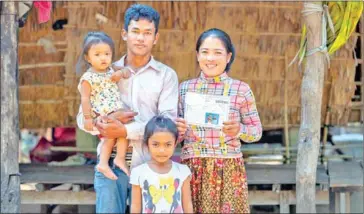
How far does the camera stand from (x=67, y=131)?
Answer: 6.92 metres

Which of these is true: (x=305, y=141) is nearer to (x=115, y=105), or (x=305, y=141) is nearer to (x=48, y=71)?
(x=115, y=105)

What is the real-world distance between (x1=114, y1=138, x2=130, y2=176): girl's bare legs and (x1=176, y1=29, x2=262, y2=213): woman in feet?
1.11

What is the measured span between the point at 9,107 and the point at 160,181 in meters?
2.02

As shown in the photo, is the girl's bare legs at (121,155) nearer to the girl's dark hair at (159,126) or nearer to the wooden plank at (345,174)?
the girl's dark hair at (159,126)

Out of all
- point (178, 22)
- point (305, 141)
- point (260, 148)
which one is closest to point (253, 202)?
point (260, 148)

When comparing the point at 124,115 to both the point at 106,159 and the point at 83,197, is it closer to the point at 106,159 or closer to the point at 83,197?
the point at 106,159

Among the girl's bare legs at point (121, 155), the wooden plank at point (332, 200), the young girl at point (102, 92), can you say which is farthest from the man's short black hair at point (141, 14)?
the wooden plank at point (332, 200)

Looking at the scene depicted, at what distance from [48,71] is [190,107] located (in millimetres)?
3290

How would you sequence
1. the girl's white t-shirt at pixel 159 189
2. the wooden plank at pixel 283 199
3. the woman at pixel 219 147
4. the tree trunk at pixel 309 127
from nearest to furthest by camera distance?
the girl's white t-shirt at pixel 159 189 < the woman at pixel 219 147 < the tree trunk at pixel 309 127 < the wooden plank at pixel 283 199

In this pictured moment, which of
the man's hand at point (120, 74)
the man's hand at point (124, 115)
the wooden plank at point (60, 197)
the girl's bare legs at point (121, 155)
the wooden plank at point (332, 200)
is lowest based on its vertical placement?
the wooden plank at point (332, 200)

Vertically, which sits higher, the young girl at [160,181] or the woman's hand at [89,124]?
the woman's hand at [89,124]

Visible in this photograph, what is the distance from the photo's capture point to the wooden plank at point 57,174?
5.68 meters

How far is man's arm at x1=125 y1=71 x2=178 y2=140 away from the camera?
3.32 m

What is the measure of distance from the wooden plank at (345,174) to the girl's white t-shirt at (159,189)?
2.74 metres
